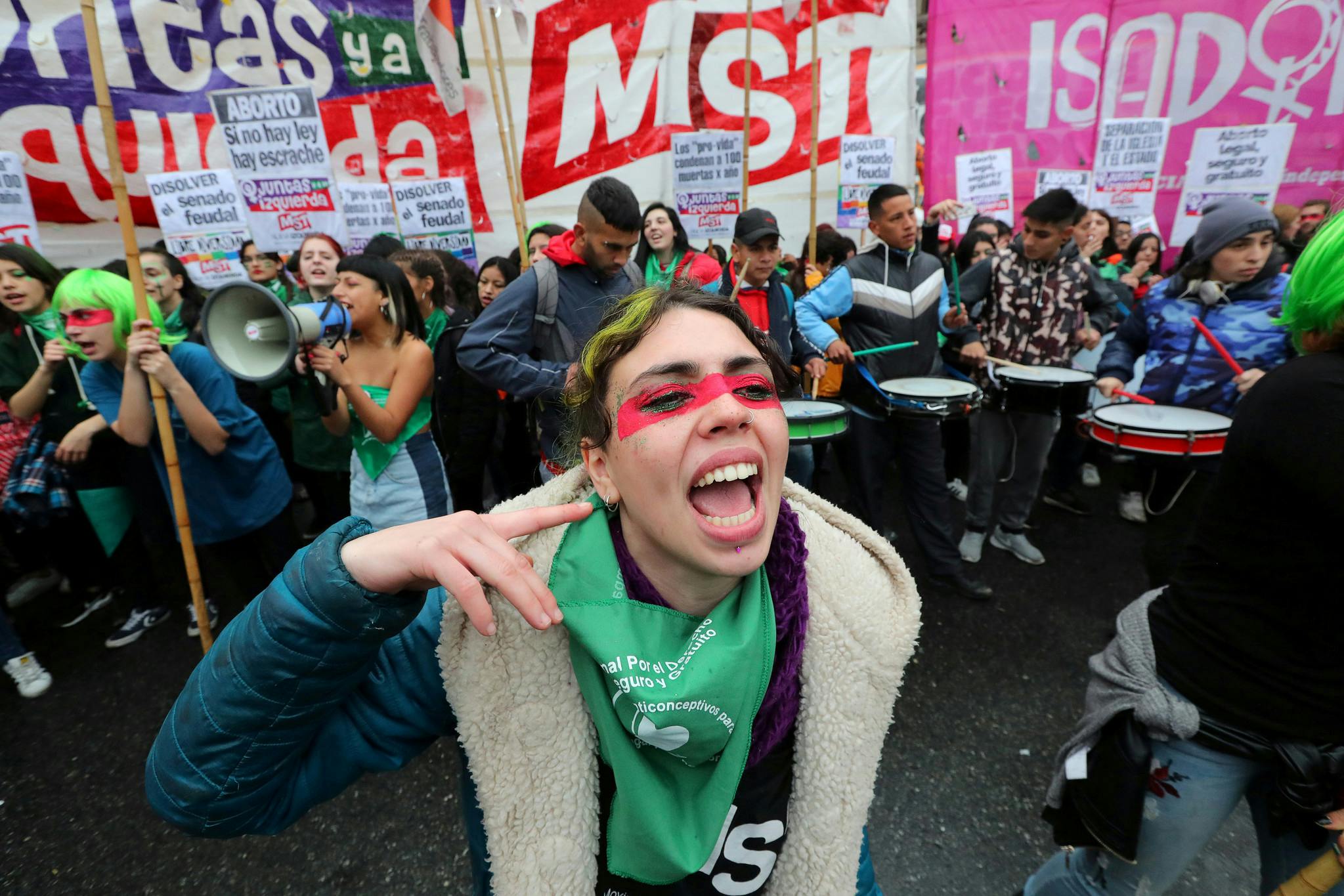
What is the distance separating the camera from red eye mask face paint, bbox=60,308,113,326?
2.87 m

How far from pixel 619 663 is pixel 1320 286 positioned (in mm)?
1563

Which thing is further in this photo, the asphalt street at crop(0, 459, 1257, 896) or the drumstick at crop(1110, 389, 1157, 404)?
the drumstick at crop(1110, 389, 1157, 404)

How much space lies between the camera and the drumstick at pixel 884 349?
3857 millimetres

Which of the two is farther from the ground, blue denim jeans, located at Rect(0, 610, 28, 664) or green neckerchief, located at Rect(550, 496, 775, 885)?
green neckerchief, located at Rect(550, 496, 775, 885)

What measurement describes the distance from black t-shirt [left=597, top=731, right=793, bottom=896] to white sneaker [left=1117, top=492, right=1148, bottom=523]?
476 centimetres

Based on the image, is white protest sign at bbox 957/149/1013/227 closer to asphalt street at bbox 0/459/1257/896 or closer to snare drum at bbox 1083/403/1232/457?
snare drum at bbox 1083/403/1232/457

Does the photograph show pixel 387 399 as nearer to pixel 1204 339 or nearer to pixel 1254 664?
pixel 1254 664

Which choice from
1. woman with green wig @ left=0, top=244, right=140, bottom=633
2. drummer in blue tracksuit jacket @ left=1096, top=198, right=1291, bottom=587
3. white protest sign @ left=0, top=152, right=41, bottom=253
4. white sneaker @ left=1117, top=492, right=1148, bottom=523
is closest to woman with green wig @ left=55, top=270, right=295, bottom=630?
woman with green wig @ left=0, top=244, right=140, bottom=633

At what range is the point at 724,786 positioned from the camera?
106 centimetres

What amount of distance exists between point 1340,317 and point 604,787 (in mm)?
1647

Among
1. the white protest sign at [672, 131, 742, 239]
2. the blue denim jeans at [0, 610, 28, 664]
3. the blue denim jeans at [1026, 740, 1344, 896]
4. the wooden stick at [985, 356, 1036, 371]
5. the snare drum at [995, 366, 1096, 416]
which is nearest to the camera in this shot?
the blue denim jeans at [1026, 740, 1344, 896]

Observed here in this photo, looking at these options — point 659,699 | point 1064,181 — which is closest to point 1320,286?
point 659,699

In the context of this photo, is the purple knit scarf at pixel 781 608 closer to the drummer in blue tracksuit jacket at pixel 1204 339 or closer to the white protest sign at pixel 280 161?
the drummer in blue tracksuit jacket at pixel 1204 339

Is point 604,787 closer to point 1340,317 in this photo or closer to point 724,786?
point 724,786
